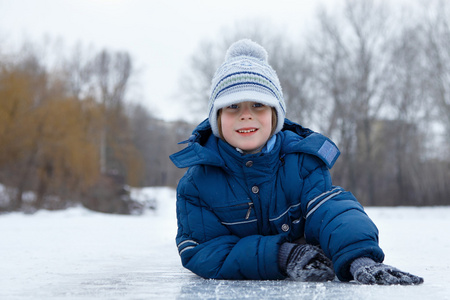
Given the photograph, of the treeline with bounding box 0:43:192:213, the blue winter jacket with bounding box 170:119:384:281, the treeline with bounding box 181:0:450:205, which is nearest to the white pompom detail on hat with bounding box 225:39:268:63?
the blue winter jacket with bounding box 170:119:384:281

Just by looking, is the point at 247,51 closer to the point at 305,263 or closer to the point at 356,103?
the point at 305,263

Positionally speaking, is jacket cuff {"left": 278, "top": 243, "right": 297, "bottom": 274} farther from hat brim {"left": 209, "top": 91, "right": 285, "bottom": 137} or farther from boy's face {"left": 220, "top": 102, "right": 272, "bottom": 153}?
hat brim {"left": 209, "top": 91, "right": 285, "bottom": 137}

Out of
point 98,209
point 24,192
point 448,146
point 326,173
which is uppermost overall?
point 326,173

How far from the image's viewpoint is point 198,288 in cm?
134

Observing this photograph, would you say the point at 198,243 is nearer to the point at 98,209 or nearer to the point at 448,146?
the point at 98,209

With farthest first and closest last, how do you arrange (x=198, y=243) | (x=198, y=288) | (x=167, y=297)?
(x=198, y=243) → (x=198, y=288) → (x=167, y=297)

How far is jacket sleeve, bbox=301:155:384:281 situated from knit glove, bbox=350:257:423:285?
0.07 metres

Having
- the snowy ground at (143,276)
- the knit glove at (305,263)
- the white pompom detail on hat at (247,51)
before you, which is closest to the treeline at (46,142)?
the snowy ground at (143,276)

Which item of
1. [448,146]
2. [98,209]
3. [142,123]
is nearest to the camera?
[98,209]

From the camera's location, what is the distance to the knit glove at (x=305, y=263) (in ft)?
4.76

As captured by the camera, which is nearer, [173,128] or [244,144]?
[244,144]

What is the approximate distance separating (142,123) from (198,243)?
24.3m

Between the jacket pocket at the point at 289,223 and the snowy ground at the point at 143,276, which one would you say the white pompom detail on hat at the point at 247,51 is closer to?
the jacket pocket at the point at 289,223

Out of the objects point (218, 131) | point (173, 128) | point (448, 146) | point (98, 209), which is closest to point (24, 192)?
point (98, 209)
